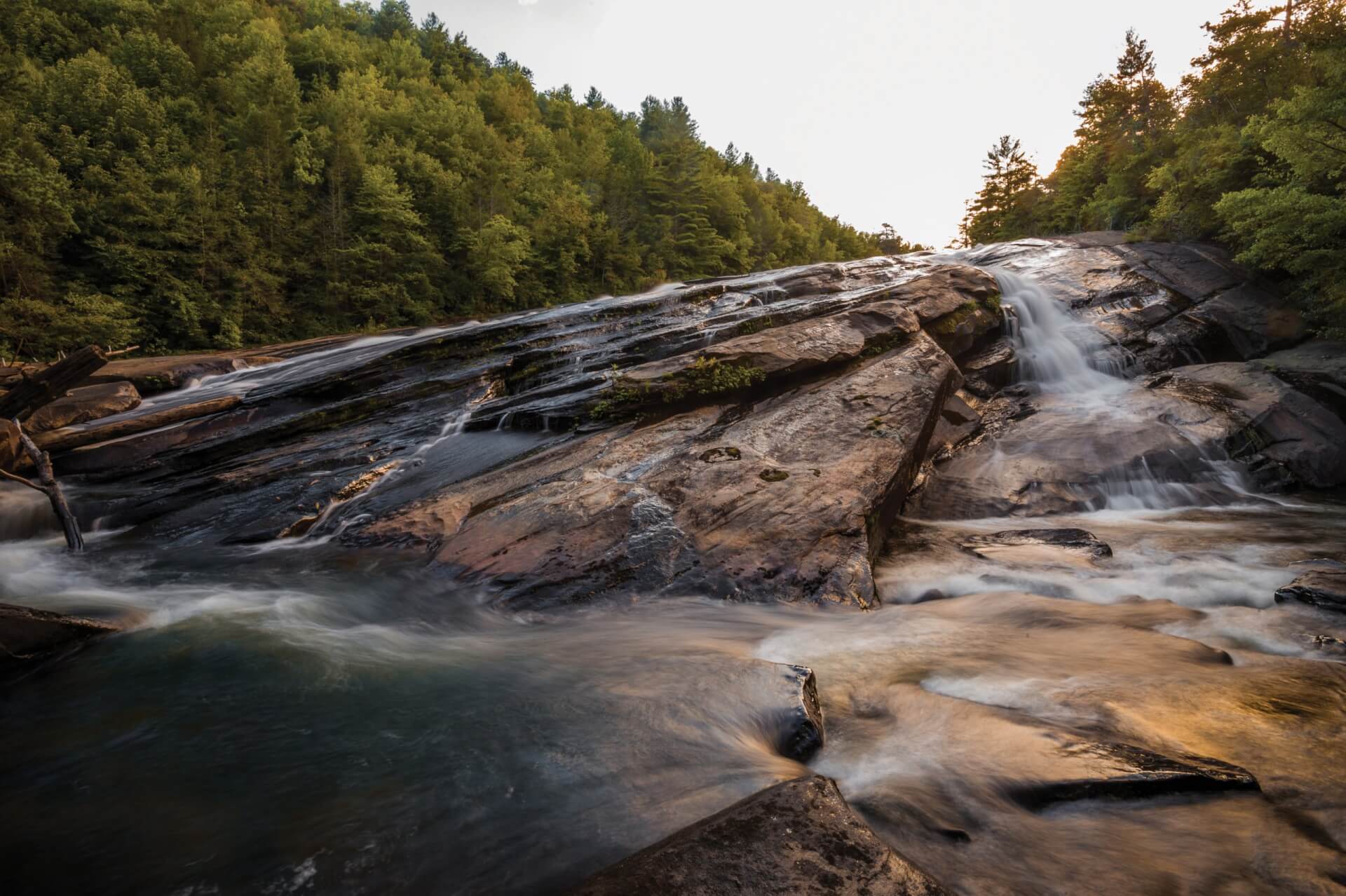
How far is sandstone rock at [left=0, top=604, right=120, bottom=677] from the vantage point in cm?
404

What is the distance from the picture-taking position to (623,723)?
332 centimetres

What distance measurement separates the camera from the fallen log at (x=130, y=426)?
9227 millimetres

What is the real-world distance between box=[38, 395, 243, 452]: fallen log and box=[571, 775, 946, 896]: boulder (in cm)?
1217

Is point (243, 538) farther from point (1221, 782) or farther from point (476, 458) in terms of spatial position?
point (1221, 782)

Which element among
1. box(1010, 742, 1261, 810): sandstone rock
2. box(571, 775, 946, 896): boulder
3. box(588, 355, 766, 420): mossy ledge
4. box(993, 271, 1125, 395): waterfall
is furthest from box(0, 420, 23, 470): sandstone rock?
box(993, 271, 1125, 395): waterfall

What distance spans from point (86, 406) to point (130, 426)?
1681 mm

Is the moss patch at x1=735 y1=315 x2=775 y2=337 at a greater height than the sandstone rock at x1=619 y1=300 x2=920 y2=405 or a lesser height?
greater

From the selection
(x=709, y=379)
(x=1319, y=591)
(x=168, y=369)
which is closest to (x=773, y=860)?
(x=1319, y=591)

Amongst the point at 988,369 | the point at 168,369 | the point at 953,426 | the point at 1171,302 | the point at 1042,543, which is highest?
the point at 168,369

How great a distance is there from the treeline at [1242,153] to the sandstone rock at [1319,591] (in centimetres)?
897

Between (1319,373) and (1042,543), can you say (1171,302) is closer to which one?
(1319,373)

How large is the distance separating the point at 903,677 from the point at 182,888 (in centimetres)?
383

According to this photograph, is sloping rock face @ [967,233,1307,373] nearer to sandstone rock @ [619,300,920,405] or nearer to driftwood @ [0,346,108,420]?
sandstone rock @ [619,300,920,405]

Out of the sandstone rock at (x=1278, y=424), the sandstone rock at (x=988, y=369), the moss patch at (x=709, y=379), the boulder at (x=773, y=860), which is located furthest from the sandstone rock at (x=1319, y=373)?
the boulder at (x=773, y=860)
